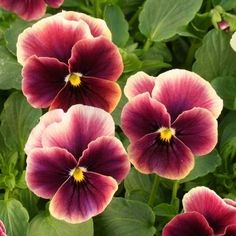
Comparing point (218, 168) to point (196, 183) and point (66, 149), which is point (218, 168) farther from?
point (66, 149)

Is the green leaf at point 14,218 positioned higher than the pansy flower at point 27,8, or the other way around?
the pansy flower at point 27,8

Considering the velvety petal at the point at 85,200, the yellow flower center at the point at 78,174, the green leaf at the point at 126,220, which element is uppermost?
the yellow flower center at the point at 78,174

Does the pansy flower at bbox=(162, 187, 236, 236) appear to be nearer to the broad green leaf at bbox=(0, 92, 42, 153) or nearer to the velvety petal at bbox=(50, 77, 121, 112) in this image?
the velvety petal at bbox=(50, 77, 121, 112)

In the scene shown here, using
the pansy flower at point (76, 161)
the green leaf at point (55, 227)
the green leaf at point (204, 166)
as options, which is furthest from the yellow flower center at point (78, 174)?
the green leaf at point (204, 166)

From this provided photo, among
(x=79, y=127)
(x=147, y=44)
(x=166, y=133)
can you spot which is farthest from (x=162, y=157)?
(x=147, y=44)

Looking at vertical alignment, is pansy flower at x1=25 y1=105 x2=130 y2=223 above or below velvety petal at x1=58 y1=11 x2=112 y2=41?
below

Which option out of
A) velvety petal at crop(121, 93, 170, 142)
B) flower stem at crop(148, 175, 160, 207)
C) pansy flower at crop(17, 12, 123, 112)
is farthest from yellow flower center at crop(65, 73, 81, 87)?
flower stem at crop(148, 175, 160, 207)

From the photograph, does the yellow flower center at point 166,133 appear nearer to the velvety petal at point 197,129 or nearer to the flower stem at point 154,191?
the velvety petal at point 197,129
